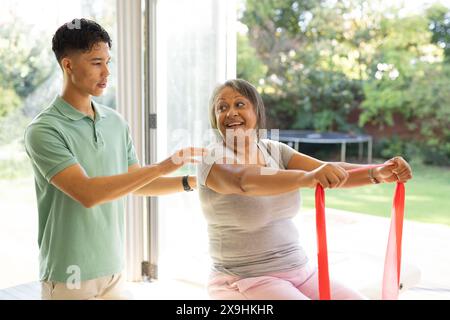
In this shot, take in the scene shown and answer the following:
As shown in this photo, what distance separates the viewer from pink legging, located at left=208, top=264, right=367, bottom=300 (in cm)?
172

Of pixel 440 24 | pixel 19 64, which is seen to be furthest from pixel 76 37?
pixel 440 24

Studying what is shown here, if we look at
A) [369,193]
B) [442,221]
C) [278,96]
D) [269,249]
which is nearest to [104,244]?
[269,249]

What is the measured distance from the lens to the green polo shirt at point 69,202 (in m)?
1.69

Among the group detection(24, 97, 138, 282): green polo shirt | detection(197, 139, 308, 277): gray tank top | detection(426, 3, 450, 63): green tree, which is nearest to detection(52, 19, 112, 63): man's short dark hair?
detection(24, 97, 138, 282): green polo shirt

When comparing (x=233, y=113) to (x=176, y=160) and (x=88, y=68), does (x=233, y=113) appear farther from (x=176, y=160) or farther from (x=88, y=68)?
(x=88, y=68)

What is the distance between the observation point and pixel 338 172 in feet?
5.23

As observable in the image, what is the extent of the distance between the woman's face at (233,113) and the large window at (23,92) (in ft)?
5.11

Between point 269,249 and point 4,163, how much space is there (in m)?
2.54

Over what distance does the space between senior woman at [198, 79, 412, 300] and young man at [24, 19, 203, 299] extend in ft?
0.56

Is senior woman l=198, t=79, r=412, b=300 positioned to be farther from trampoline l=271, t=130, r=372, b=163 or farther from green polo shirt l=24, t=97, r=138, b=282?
trampoline l=271, t=130, r=372, b=163

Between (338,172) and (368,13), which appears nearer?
(338,172)
